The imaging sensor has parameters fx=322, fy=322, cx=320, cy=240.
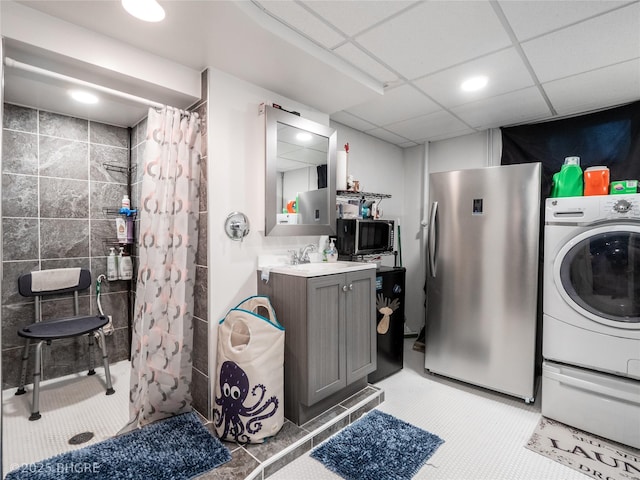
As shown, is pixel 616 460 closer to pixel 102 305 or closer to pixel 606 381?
pixel 606 381

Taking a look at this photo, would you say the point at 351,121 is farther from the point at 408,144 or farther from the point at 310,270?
the point at 310,270

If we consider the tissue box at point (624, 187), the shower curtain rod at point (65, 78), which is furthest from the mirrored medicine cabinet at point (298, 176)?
the tissue box at point (624, 187)

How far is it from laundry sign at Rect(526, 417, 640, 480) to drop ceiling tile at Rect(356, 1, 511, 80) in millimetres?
2369

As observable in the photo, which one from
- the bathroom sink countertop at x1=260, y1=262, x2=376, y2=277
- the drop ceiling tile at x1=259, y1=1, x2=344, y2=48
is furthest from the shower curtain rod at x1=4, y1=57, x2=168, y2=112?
the bathroom sink countertop at x1=260, y1=262, x2=376, y2=277

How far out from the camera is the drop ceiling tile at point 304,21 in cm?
152

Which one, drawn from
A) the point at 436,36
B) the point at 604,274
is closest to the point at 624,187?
the point at 604,274

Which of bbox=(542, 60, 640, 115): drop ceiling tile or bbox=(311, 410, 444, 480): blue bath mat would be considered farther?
bbox=(542, 60, 640, 115): drop ceiling tile

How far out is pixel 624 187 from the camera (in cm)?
204

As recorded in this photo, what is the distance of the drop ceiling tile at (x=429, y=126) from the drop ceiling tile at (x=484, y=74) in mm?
346

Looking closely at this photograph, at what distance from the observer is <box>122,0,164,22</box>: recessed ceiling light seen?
1.41 m

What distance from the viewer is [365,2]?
1.49 m

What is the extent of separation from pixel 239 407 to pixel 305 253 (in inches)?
44.9

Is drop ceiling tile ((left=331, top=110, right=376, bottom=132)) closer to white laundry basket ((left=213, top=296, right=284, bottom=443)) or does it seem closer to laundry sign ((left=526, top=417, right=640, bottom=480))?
white laundry basket ((left=213, top=296, right=284, bottom=443))

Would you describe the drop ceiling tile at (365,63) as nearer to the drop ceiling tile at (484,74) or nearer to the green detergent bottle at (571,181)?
the drop ceiling tile at (484,74)
